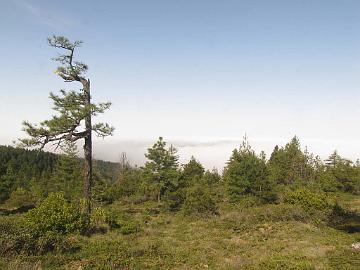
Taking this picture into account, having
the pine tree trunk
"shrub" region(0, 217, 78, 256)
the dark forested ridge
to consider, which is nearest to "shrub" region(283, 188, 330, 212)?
the pine tree trunk

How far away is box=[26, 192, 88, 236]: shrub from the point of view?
16.0 meters

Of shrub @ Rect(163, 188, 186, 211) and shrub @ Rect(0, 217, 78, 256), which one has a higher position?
shrub @ Rect(163, 188, 186, 211)

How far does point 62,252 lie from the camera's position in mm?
14305

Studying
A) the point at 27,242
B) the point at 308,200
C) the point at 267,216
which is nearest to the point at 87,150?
the point at 27,242

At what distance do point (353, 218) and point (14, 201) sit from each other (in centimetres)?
3358

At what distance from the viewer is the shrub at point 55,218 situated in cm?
1603

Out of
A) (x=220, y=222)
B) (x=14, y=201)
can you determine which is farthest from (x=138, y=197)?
(x=220, y=222)

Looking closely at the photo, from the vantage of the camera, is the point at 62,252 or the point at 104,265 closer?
the point at 104,265

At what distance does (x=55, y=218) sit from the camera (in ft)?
54.1

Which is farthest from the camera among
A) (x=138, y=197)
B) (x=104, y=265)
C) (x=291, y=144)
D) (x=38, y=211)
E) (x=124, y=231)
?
(x=291, y=144)

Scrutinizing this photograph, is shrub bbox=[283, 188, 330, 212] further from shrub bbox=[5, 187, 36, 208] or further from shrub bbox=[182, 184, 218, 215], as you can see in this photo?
shrub bbox=[5, 187, 36, 208]

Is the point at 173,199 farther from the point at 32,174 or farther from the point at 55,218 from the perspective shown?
the point at 32,174

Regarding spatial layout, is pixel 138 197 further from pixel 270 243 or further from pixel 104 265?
pixel 104 265

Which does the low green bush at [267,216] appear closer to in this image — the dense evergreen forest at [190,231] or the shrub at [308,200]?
the dense evergreen forest at [190,231]
